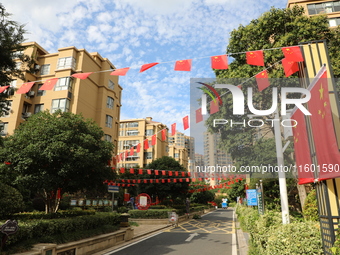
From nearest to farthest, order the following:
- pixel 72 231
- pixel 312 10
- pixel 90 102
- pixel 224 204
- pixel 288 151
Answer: pixel 72 231
pixel 288 151
pixel 312 10
pixel 90 102
pixel 224 204

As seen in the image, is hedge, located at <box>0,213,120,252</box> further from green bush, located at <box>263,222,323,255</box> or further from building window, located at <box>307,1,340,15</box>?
building window, located at <box>307,1,340,15</box>

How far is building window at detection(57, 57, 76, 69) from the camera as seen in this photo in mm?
27409

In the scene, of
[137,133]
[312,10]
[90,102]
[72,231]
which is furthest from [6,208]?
[137,133]

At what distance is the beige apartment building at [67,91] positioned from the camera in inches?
1020

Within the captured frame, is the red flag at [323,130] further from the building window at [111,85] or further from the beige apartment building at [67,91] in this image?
the building window at [111,85]

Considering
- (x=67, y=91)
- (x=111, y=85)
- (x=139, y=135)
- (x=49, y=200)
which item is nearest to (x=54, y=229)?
(x=49, y=200)

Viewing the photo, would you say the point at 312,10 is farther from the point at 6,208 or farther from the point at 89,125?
the point at 6,208

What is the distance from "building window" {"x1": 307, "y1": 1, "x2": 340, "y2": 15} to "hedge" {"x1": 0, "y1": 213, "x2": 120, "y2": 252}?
29208 mm

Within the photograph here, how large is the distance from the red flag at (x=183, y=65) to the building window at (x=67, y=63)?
73.5 feet

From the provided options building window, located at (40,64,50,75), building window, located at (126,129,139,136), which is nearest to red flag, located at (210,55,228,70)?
building window, located at (40,64,50,75)

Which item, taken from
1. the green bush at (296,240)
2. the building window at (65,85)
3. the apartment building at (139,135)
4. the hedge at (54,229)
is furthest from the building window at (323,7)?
the apartment building at (139,135)

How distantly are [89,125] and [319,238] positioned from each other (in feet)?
34.5

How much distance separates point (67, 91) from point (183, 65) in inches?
846

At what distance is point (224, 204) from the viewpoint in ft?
238
